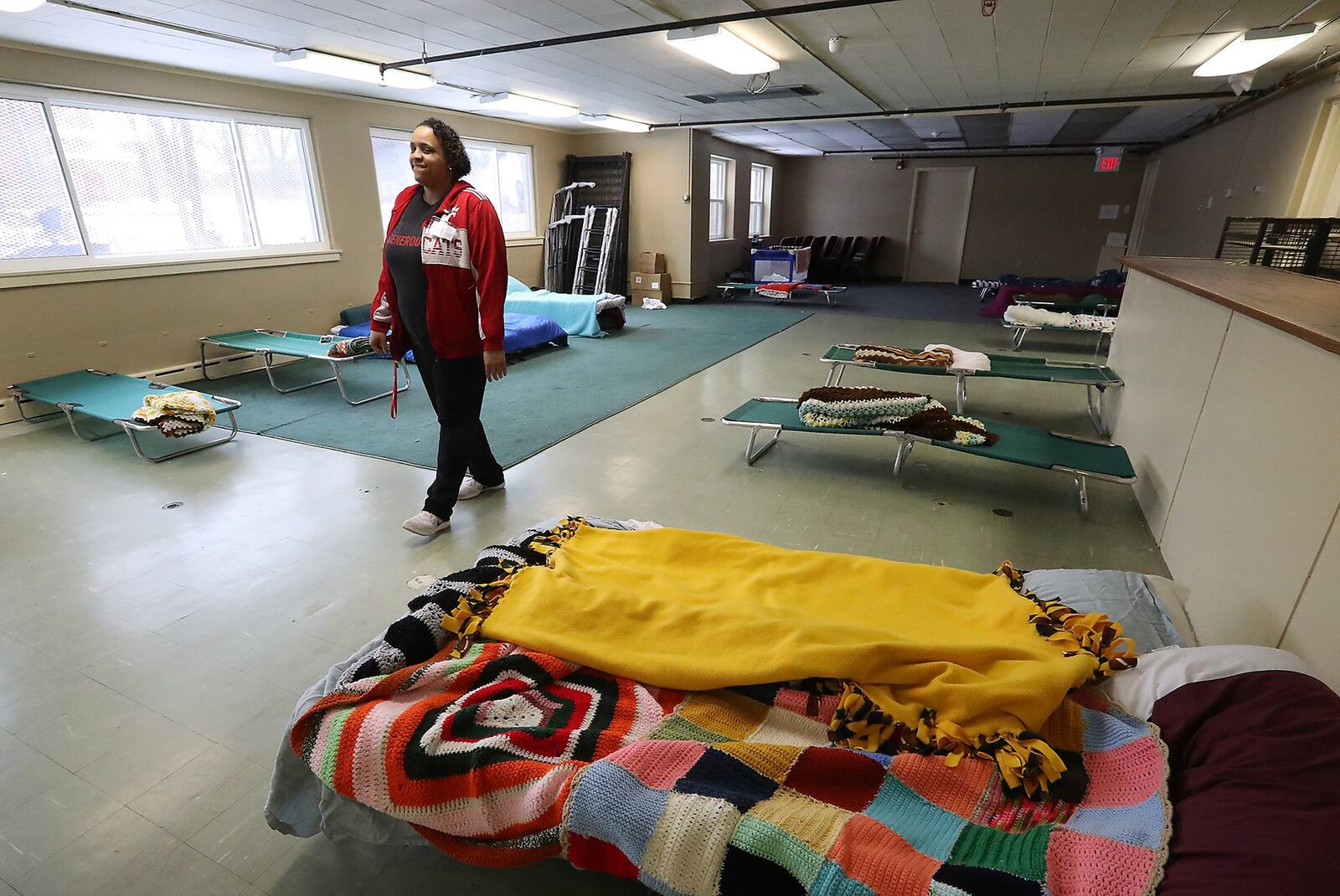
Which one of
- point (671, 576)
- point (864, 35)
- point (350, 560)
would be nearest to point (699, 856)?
point (671, 576)

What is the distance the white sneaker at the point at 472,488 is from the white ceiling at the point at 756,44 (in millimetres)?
2755

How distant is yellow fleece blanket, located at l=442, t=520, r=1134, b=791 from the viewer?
1273 mm

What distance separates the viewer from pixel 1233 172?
677cm

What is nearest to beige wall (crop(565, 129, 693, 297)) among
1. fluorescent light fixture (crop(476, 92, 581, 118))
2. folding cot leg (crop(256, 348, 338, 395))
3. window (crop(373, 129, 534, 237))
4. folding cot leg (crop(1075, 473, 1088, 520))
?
window (crop(373, 129, 534, 237))

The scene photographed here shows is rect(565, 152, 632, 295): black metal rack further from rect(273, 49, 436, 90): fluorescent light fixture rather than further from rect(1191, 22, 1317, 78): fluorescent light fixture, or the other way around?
rect(1191, 22, 1317, 78): fluorescent light fixture

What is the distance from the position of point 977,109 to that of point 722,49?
13.6 feet

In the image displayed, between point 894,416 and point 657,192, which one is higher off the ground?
point 657,192

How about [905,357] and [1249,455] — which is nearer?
[1249,455]

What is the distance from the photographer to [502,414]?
4.54 metres

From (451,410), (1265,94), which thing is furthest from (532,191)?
(1265,94)

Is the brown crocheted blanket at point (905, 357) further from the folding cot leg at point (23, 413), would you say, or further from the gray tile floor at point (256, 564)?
the folding cot leg at point (23, 413)

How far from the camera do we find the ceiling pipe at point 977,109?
251 inches

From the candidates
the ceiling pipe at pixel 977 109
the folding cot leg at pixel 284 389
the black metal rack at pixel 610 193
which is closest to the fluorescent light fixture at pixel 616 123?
the ceiling pipe at pixel 977 109

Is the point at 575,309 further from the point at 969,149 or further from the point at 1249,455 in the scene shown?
the point at 969,149
